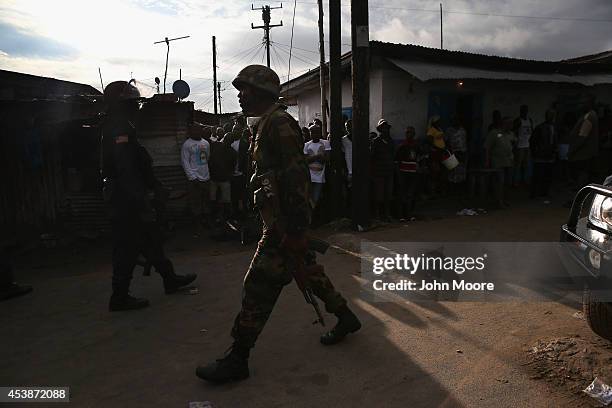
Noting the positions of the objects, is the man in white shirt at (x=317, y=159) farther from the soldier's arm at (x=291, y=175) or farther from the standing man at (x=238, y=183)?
the soldier's arm at (x=291, y=175)

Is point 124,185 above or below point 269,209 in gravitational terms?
above

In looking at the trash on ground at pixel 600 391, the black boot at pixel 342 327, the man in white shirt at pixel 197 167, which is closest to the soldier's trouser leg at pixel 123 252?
the black boot at pixel 342 327

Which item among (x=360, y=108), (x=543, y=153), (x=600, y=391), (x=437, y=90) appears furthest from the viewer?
(x=437, y=90)

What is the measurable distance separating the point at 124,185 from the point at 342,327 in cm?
225

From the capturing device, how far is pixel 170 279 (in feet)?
14.6

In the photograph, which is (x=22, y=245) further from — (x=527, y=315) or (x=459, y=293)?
(x=527, y=315)

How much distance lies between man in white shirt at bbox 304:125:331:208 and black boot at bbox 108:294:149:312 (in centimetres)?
383

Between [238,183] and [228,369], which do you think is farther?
[238,183]

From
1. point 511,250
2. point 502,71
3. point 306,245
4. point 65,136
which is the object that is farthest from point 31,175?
point 502,71

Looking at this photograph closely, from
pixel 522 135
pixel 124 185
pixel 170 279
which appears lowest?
pixel 170 279

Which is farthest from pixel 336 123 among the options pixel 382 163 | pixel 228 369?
pixel 228 369

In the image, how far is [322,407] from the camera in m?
2.45

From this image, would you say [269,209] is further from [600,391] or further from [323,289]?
[600,391]

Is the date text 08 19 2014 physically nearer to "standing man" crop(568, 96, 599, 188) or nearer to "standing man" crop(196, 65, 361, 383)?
"standing man" crop(196, 65, 361, 383)
